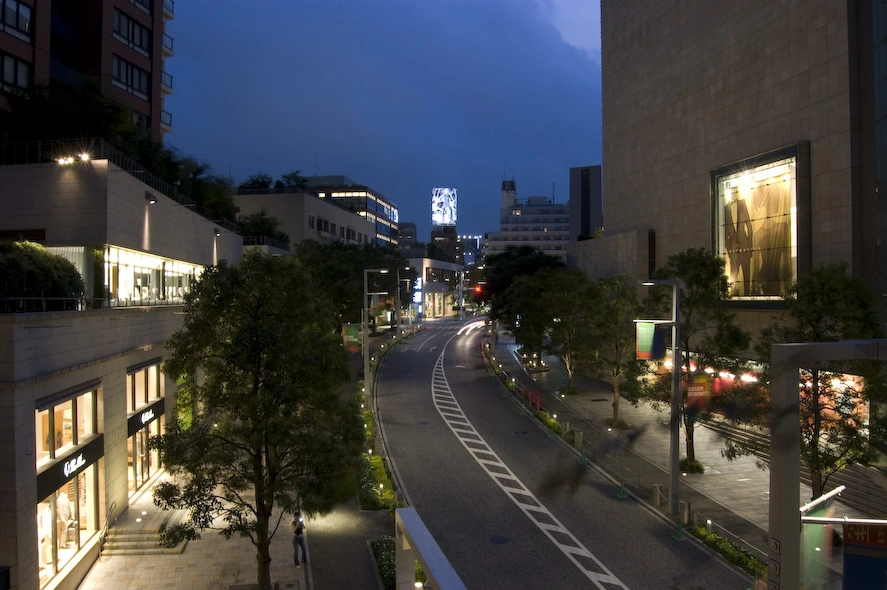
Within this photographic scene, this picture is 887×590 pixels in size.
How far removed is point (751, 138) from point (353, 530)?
88.1 ft

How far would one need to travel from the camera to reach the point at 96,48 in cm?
3756

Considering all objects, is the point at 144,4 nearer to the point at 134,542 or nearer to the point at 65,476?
the point at 65,476

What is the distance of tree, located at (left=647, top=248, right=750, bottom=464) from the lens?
2570 cm

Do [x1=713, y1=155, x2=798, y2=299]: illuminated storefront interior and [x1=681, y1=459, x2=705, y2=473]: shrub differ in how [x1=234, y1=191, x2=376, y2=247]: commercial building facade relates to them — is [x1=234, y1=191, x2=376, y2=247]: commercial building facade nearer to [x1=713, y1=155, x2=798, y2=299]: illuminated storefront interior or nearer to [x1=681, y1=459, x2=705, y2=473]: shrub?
[x1=713, y1=155, x2=798, y2=299]: illuminated storefront interior

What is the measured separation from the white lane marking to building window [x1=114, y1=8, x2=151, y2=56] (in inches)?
1166

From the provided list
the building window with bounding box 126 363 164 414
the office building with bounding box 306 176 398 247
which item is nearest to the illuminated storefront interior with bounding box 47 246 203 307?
the building window with bounding box 126 363 164 414

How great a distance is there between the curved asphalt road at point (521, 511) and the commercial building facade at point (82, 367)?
10.1 m

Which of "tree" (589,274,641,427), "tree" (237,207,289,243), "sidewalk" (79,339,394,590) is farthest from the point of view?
"tree" (237,207,289,243)

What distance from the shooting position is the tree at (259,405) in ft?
48.0

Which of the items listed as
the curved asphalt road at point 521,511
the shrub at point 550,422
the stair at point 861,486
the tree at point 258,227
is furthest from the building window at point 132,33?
the stair at point 861,486

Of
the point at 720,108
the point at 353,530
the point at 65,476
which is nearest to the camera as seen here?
the point at 65,476

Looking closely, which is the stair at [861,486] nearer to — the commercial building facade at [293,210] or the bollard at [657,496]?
the bollard at [657,496]

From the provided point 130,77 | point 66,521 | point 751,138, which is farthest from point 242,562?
point 130,77

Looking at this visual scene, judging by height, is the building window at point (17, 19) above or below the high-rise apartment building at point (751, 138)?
above
